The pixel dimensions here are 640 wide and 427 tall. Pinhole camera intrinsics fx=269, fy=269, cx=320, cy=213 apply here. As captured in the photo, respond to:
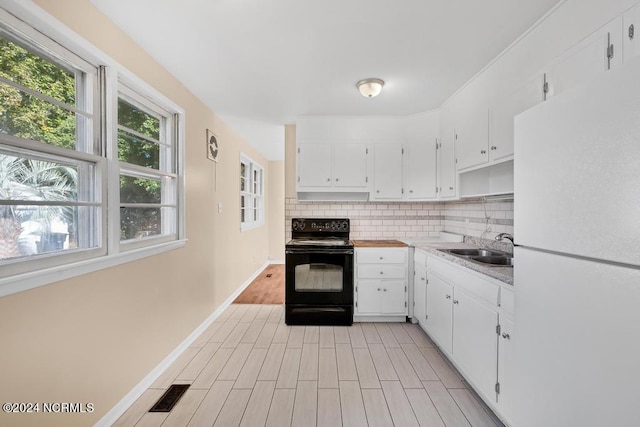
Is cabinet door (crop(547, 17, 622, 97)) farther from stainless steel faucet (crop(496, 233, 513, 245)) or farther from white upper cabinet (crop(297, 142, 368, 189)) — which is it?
white upper cabinet (crop(297, 142, 368, 189))

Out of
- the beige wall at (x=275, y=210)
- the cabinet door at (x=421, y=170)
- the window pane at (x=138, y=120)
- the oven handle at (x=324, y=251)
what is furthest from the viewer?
the beige wall at (x=275, y=210)

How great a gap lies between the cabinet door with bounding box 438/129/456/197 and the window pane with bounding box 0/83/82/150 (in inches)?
114

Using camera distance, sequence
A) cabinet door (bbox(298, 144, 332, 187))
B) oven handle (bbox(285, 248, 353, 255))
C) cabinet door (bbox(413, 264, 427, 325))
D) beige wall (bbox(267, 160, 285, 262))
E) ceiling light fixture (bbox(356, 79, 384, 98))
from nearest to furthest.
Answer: ceiling light fixture (bbox(356, 79, 384, 98)), cabinet door (bbox(413, 264, 427, 325)), oven handle (bbox(285, 248, 353, 255)), cabinet door (bbox(298, 144, 332, 187)), beige wall (bbox(267, 160, 285, 262))

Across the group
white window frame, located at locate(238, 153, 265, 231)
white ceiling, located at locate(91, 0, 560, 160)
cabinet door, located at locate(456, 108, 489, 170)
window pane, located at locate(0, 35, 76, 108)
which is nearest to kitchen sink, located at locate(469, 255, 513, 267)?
cabinet door, located at locate(456, 108, 489, 170)

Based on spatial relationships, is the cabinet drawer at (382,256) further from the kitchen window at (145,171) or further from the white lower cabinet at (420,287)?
the kitchen window at (145,171)

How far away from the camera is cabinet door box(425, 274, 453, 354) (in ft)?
6.91

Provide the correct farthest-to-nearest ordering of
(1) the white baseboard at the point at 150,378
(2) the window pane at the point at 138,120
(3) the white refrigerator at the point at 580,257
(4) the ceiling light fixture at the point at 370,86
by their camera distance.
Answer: (4) the ceiling light fixture at the point at 370,86 → (2) the window pane at the point at 138,120 → (1) the white baseboard at the point at 150,378 → (3) the white refrigerator at the point at 580,257

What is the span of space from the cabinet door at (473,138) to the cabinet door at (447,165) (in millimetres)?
111

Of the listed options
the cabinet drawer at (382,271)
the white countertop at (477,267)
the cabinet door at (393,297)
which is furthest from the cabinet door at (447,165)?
the cabinet door at (393,297)

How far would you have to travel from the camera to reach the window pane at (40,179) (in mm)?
1105

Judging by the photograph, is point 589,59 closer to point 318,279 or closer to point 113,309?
point 318,279

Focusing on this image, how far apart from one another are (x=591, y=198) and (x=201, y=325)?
117 inches

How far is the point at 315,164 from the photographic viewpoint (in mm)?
3141

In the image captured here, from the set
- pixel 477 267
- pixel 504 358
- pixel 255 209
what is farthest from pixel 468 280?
pixel 255 209
